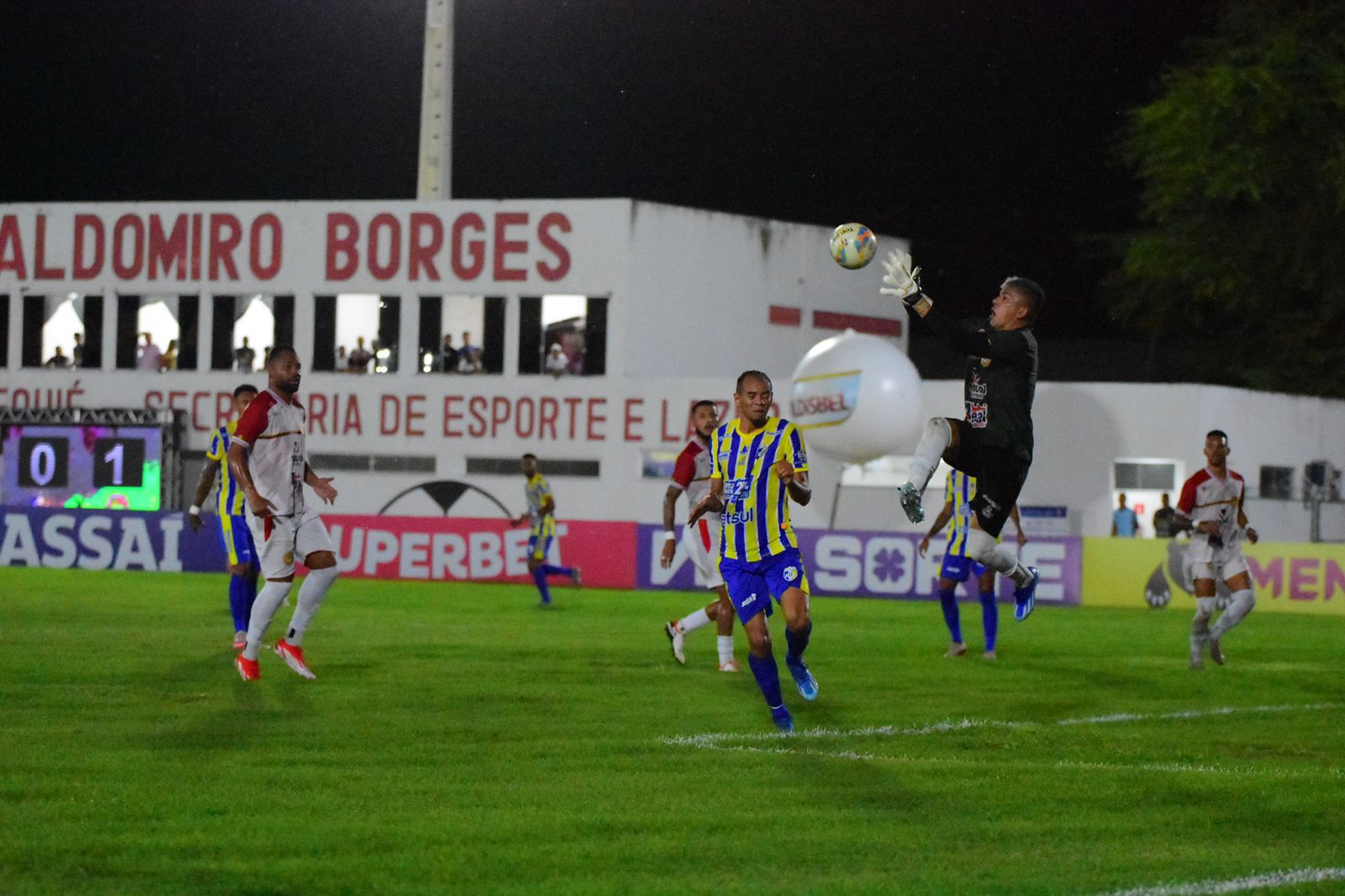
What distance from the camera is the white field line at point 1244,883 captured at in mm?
6492

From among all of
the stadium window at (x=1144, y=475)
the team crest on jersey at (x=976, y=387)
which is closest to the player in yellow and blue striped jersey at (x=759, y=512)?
the team crest on jersey at (x=976, y=387)

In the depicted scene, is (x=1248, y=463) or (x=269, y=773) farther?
(x=1248, y=463)

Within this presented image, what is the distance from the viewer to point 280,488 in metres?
12.9

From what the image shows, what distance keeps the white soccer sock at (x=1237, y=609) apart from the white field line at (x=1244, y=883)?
9545 mm

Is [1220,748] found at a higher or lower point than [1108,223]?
lower

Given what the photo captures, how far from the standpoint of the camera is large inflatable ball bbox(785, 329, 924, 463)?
105 ft

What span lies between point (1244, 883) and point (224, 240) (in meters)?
38.0

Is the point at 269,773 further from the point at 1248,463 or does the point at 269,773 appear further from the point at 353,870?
the point at 1248,463

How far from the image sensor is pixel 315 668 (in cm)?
1452

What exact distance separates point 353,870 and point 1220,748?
586cm

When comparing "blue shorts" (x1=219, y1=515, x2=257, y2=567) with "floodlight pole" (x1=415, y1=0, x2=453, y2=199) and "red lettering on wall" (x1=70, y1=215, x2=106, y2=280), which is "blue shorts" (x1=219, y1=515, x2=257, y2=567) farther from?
"red lettering on wall" (x1=70, y1=215, x2=106, y2=280)

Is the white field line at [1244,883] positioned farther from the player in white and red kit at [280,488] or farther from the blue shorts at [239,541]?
the blue shorts at [239,541]

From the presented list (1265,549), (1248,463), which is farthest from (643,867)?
(1248,463)

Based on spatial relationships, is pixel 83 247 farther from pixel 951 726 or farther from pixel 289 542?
pixel 951 726
